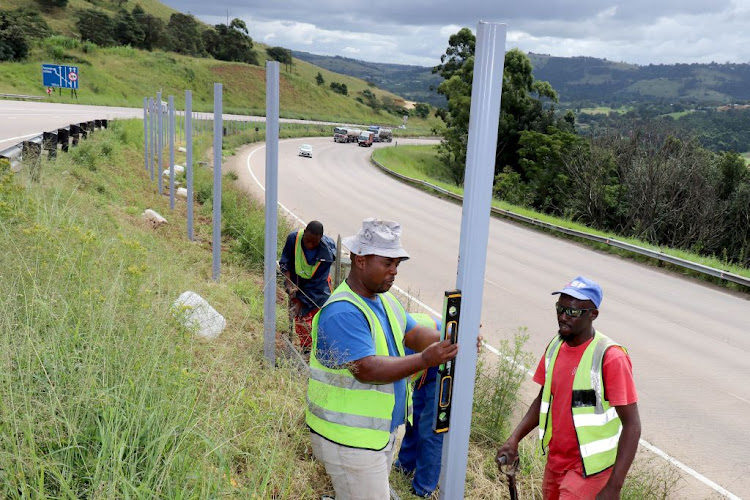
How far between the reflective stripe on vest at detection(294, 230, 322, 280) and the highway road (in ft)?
12.8

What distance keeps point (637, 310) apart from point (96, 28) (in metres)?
84.7

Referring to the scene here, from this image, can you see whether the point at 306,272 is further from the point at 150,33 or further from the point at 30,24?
the point at 150,33

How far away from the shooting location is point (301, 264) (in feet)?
20.9

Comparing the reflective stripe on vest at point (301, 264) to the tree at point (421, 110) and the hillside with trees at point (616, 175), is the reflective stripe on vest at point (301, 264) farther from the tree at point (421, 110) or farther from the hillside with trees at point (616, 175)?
Result: the tree at point (421, 110)

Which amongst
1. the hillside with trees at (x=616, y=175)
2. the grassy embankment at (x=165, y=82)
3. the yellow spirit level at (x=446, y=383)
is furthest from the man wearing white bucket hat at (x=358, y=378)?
the grassy embankment at (x=165, y=82)

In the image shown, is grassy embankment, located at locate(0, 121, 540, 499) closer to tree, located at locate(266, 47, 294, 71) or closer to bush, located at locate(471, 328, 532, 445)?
bush, located at locate(471, 328, 532, 445)

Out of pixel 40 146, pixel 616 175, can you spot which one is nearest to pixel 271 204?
pixel 40 146

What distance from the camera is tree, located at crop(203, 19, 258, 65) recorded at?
3952 inches

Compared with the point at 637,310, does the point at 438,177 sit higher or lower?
lower

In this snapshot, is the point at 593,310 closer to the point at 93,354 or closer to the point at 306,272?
the point at 93,354

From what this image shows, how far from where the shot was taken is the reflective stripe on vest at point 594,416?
10.3 ft

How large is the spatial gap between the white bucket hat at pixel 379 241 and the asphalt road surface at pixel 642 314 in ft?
13.6

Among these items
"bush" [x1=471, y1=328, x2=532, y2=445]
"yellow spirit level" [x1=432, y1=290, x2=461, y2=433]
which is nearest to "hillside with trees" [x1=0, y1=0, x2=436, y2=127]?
"bush" [x1=471, y1=328, x2=532, y2=445]

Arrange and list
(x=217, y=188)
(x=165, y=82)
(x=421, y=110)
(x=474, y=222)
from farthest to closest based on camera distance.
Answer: (x=421, y=110)
(x=165, y=82)
(x=217, y=188)
(x=474, y=222)
